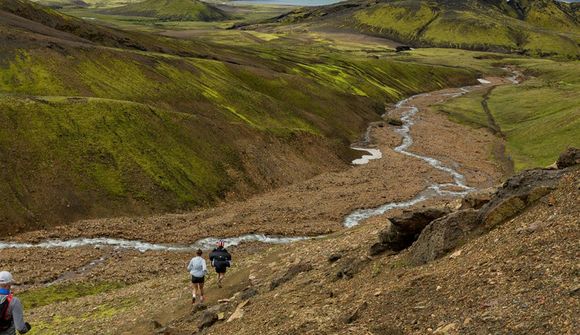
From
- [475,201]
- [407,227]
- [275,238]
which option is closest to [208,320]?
[407,227]

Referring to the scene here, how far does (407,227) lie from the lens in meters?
29.6

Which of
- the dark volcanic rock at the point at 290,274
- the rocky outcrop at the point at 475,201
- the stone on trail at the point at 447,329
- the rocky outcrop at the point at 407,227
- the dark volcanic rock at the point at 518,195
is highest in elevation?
the dark volcanic rock at the point at 518,195

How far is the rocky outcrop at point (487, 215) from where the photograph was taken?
990 inches

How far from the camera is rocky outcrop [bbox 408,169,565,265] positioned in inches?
990

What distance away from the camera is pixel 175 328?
92.6 ft

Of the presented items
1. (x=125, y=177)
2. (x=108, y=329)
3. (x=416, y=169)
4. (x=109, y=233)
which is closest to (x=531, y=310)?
(x=108, y=329)

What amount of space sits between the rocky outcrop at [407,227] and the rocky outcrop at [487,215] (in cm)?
231

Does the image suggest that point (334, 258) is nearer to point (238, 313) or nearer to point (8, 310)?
point (238, 313)

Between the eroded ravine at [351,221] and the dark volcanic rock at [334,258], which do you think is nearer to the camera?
the dark volcanic rock at [334,258]

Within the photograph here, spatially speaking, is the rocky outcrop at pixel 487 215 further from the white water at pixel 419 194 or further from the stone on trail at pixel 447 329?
the white water at pixel 419 194

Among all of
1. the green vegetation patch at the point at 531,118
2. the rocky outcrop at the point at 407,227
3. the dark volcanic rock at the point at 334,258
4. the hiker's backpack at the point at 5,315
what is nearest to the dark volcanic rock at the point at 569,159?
the rocky outcrop at the point at 407,227

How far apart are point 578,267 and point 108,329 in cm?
2729

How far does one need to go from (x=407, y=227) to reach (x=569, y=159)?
31.5ft

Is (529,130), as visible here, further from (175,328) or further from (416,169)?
(175,328)
